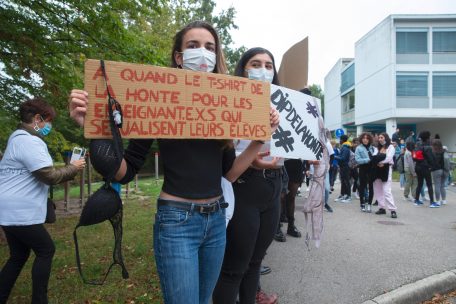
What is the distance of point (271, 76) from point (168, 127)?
116 cm

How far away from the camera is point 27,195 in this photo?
9.66ft

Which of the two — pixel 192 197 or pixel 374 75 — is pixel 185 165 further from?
pixel 374 75

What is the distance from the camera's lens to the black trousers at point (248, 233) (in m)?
2.36

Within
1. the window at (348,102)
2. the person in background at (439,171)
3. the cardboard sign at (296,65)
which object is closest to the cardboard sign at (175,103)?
the cardboard sign at (296,65)

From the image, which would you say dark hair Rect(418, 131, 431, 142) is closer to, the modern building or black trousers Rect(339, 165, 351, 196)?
black trousers Rect(339, 165, 351, 196)

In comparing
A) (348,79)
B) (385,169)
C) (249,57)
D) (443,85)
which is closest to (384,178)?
(385,169)

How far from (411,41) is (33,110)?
30278 mm

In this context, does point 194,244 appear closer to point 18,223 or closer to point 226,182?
point 226,182

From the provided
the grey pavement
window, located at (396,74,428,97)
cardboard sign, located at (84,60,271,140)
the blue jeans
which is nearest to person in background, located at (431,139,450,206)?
the grey pavement

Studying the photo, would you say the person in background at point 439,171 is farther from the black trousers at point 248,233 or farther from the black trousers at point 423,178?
the black trousers at point 248,233

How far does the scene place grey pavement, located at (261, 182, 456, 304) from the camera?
3.78m

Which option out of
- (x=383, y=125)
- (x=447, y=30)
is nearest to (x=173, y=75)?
(x=447, y=30)

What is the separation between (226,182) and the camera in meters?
2.31

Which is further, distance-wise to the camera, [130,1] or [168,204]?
[130,1]
